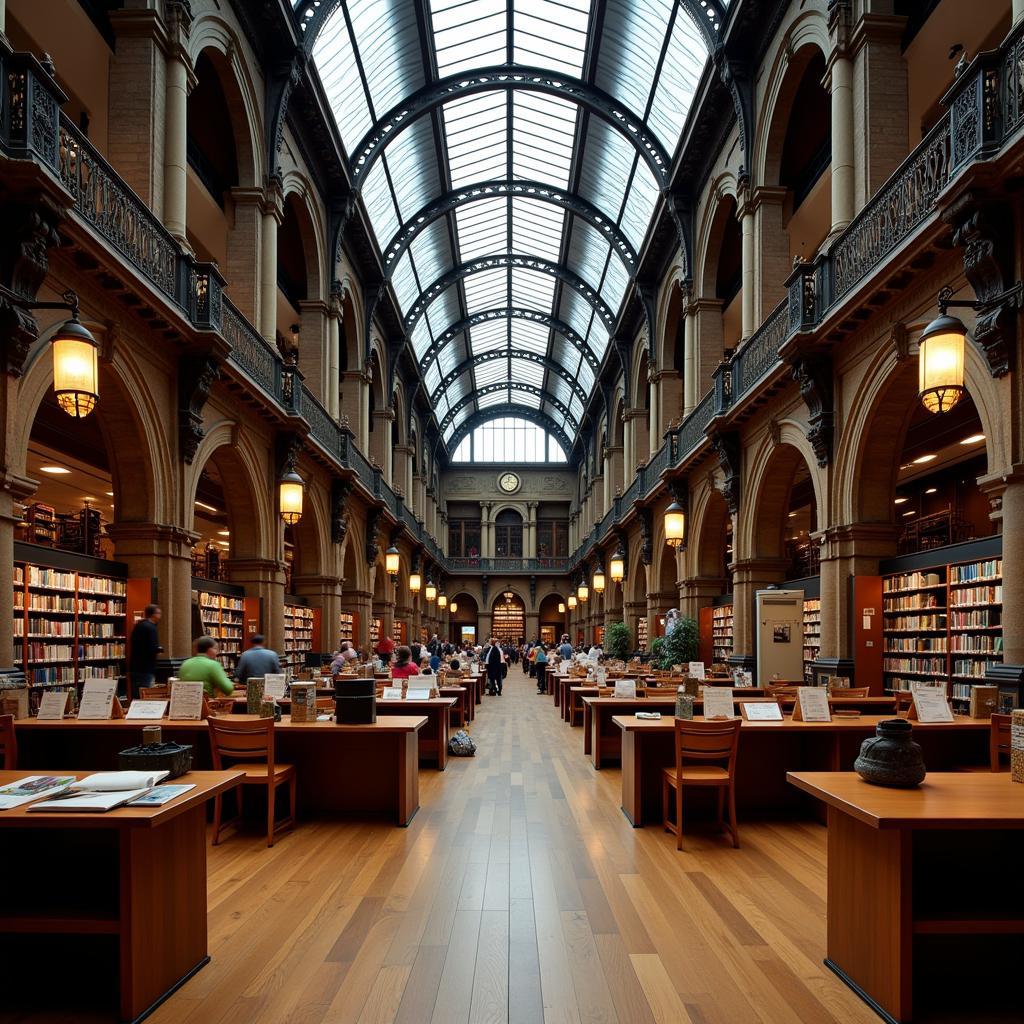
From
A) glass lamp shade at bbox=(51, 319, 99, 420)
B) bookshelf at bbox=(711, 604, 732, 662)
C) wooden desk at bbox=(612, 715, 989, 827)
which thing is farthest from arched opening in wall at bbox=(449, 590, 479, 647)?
glass lamp shade at bbox=(51, 319, 99, 420)

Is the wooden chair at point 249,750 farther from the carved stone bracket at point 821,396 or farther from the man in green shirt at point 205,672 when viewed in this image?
the carved stone bracket at point 821,396

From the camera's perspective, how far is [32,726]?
20.5ft

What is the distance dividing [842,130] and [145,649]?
9907mm

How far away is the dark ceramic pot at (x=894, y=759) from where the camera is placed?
11.6 ft

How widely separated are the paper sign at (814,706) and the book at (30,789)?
5.13 metres

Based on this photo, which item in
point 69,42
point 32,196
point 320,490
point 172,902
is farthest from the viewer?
point 320,490

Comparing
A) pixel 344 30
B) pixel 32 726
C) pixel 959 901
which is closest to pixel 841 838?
pixel 959 901

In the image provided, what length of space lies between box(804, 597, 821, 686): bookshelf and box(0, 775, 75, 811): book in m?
9.94

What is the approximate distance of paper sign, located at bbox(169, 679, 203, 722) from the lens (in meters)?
6.58

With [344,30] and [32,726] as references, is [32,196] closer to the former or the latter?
[32,726]

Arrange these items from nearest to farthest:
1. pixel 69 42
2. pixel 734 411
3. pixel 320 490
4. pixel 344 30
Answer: pixel 69 42 → pixel 734 411 → pixel 344 30 → pixel 320 490

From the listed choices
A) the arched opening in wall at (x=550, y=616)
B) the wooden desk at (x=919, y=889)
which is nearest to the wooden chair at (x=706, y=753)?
the wooden desk at (x=919, y=889)

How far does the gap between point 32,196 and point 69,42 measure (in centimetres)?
449

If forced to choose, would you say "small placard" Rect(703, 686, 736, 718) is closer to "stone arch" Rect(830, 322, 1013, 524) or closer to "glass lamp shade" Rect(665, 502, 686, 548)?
"stone arch" Rect(830, 322, 1013, 524)
